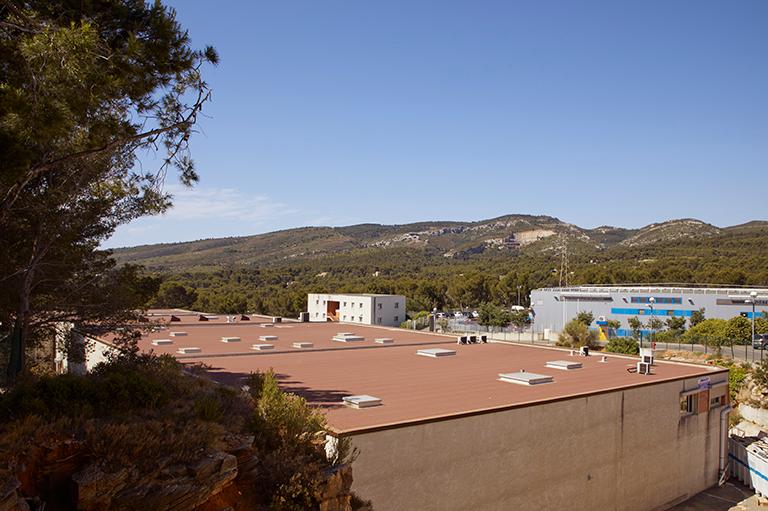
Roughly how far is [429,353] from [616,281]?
6502 cm

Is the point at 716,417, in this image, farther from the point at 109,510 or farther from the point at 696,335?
the point at 696,335

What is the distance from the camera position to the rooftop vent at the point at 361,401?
1276 cm

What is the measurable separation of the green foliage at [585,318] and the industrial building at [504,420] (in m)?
32.9

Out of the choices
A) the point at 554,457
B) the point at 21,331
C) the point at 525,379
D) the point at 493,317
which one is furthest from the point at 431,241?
the point at 21,331

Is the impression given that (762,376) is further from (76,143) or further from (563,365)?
(76,143)

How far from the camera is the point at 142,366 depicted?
11641 mm

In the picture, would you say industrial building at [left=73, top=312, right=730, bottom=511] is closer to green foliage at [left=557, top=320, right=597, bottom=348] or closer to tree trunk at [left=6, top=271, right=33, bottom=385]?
tree trunk at [left=6, top=271, right=33, bottom=385]

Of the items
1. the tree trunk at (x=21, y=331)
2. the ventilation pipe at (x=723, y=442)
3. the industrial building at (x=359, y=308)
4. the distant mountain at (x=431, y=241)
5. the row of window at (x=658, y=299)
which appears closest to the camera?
the tree trunk at (x=21, y=331)

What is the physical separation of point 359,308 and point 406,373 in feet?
124

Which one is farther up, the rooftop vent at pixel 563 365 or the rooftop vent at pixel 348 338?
the rooftop vent at pixel 563 365

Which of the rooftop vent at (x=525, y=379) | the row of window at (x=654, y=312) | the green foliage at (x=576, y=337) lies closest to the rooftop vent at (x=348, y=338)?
the rooftop vent at (x=525, y=379)

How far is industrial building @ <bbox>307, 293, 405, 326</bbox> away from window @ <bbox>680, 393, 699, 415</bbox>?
35.6 metres

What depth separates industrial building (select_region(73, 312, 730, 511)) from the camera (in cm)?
1155

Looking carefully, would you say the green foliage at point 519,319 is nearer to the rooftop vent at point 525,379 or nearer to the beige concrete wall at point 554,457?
the beige concrete wall at point 554,457
